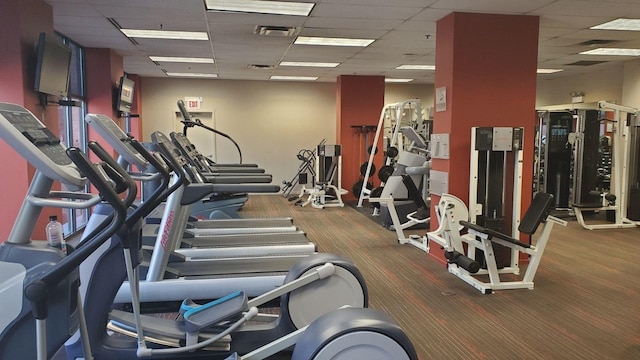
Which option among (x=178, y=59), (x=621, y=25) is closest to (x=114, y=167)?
(x=621, y=25)

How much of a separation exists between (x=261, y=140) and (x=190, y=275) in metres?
7.93

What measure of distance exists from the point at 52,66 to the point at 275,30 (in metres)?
2.43

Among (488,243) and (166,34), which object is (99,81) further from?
(488,243)

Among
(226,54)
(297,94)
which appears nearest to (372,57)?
(226,54)

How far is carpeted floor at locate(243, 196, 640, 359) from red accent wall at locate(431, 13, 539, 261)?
102cm

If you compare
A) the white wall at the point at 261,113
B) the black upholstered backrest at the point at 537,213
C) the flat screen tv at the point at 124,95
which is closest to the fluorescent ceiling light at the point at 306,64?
the flat screen tv at the point at 124,95

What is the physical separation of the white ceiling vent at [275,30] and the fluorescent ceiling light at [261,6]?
2.02 ft

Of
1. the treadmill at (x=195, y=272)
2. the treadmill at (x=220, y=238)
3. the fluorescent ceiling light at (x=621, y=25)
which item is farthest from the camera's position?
the fluorescent ceiling light at (x=621, y=25)

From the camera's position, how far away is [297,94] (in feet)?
37.0

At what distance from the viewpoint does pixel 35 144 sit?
1.62 metres

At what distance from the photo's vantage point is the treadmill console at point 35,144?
155 cm

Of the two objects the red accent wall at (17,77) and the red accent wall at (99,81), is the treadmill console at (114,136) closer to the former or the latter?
the red accent wall at (17,77)

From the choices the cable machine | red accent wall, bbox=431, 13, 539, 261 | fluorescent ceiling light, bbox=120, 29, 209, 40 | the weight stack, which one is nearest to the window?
fluorescent ceiling light, bbox=120, 29, 209, 40

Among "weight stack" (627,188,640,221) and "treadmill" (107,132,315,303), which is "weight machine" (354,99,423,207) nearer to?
"weight stack" (627,188,640,221)
